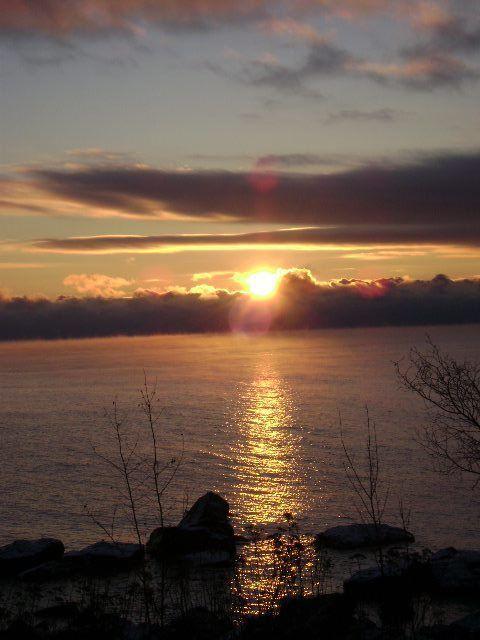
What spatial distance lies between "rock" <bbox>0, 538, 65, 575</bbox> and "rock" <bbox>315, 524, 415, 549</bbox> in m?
12.2

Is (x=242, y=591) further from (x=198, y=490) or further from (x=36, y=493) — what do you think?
(x=36, y=493)

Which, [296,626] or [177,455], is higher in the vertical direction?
[296,626]

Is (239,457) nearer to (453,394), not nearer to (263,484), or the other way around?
(263,484)

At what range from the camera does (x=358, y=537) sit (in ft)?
113

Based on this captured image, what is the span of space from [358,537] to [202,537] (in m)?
7.26

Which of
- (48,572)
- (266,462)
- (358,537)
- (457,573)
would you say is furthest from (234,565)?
(266,462)

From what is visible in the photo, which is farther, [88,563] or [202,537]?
[202,537]

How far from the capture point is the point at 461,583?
88.0ft

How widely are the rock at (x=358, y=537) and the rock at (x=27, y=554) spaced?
1223 cm

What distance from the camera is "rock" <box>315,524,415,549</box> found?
34.3 meters

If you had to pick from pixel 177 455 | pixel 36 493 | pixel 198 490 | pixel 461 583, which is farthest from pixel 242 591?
pixel 177 455

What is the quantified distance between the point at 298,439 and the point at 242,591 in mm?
45525

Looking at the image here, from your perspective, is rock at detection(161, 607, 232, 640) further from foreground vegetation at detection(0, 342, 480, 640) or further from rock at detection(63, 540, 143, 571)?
rock at detection(63, 540, 143, 571)

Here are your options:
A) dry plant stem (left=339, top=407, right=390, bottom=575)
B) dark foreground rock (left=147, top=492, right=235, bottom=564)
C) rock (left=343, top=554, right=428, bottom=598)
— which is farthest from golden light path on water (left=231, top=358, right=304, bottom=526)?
rock (left=343, top=554, right=428, bottom=598)
